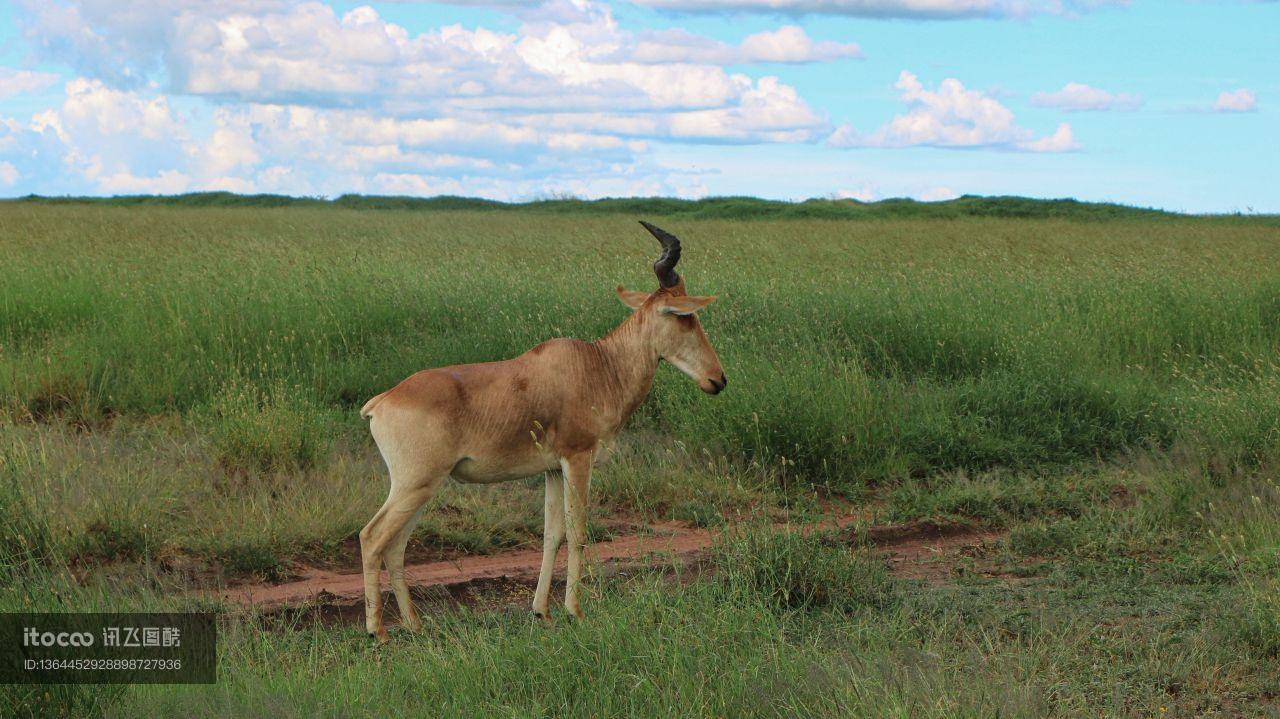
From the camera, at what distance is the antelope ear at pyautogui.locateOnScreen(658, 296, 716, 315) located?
542 centimetres

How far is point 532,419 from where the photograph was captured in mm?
5383

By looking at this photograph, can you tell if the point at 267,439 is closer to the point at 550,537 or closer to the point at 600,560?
the point at 600,560

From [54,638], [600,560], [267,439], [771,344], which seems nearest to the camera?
[54,638]

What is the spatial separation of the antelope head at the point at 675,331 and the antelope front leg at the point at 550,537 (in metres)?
0.81

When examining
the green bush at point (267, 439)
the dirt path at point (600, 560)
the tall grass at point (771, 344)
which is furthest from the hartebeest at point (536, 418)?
the green bush at point (267, 439)

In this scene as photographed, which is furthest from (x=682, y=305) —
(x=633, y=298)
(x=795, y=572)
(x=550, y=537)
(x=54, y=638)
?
(x=54, y=638)

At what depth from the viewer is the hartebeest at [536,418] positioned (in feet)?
17.3

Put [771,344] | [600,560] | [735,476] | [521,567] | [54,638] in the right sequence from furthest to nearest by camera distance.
A: [771,344]
[735,476]
[521,567]
[600,560]
[54,638]

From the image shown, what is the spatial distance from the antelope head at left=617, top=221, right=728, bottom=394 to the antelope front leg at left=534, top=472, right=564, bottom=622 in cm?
81

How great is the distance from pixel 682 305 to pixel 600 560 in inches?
59.8

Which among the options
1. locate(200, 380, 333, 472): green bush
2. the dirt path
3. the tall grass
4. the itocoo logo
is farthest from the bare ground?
locate(200, 380, 333, 472): green bush

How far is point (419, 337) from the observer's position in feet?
38.1

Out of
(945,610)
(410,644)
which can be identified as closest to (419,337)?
(410,644)

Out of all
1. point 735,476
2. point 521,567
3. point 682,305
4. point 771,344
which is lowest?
point 521,567
